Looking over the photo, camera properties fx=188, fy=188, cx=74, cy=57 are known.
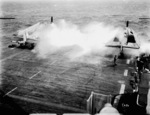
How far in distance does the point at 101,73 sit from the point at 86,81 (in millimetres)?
3740

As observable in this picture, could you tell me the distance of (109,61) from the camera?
3166cm

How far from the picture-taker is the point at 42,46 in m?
41.2

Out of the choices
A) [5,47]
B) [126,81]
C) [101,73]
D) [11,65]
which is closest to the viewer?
[126,81]

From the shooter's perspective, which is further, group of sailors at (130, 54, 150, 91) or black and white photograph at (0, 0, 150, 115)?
group of sailors at (130, 54, 150, 91)

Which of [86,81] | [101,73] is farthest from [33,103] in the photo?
[101,73]

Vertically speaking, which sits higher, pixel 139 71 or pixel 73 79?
pixel 139 71

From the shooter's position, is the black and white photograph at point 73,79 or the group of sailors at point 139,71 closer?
the black and white photograph at point 73,79

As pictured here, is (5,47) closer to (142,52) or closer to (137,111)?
(142,52)

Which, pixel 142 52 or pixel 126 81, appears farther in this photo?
pixel 142 52

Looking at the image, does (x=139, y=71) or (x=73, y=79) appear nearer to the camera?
(x=73, y=79)

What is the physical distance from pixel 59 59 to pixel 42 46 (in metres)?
9.89

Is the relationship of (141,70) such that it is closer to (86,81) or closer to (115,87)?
(115,87)

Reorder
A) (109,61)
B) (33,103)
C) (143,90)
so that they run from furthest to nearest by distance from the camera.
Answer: (109,61) → (143,90) → (33,103)

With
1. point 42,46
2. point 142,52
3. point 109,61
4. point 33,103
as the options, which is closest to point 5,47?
point 42,46
